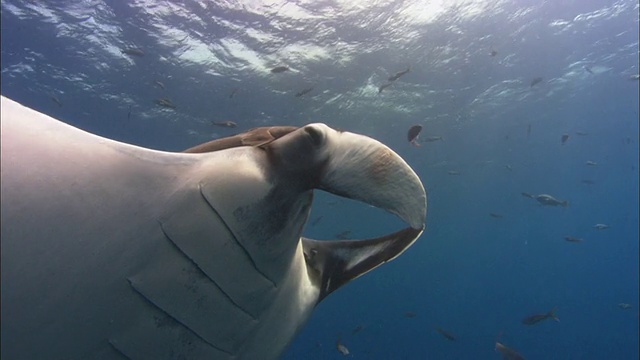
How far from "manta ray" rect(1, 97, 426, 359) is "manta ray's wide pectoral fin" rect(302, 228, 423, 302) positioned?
0.34m

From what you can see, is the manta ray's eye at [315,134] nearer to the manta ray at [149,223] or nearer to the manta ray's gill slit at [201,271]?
the manta ray at [149,223]

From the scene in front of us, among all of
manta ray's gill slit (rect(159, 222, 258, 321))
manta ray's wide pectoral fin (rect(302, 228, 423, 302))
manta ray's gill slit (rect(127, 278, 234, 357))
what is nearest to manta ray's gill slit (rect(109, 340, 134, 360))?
manta ray's gill slit (rect(127, 278, 234, 357))

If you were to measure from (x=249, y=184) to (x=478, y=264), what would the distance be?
95.1 metres

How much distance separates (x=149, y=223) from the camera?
1683mm

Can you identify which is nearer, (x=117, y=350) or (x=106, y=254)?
(x=106, y=254)

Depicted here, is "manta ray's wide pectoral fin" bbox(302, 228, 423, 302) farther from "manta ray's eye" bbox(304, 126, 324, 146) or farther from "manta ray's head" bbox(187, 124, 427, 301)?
"manta ray's eye" bbox(304, 126, 324, 146)

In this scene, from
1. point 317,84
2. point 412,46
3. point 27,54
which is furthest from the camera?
point 317,84

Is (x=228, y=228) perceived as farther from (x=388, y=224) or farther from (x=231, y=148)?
(x=388, y=224)

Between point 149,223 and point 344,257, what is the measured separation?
3.47 ft

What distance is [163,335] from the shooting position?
1.80 meters

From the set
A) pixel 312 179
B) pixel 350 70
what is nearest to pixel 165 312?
pixel 312 179

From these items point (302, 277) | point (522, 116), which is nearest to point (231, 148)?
point (302, 277)

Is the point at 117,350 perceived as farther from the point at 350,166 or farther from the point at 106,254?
the point at 350,166

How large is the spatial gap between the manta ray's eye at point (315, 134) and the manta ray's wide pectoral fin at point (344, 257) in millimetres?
707
